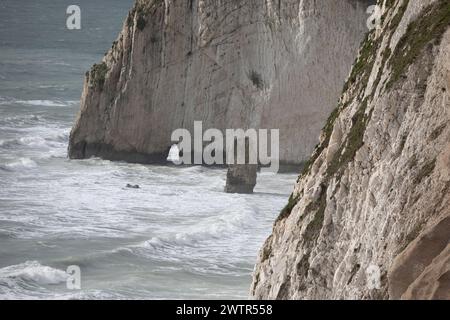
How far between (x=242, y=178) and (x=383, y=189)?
1210 inches

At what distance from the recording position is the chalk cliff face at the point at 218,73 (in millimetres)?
49812

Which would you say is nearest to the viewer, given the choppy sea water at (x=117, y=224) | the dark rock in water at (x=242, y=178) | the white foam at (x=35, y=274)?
the choppy sea water at (x=117, y=224)

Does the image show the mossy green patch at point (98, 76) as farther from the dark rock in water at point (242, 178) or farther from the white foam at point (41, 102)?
the white foam at point (41, 102)

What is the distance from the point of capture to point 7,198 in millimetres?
47438

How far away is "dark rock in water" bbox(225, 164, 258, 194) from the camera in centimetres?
4641

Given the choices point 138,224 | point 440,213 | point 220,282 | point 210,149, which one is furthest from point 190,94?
point 440,213

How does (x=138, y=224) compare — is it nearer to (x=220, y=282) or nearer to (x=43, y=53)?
(x=220, y=282)

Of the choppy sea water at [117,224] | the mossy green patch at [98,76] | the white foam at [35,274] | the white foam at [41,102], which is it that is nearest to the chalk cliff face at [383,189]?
the choppy sea water at [117,224]

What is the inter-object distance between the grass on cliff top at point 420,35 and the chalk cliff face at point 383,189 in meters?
0.02

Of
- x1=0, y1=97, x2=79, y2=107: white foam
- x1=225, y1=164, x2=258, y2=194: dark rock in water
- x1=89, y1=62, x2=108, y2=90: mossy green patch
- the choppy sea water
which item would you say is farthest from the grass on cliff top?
x1=0, y1=97, x2=79, y2=107: white foam

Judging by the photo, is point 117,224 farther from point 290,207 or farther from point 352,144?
point 352,144

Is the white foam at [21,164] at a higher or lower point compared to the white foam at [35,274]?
higher

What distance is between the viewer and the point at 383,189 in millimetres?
15945
